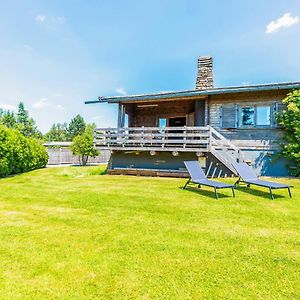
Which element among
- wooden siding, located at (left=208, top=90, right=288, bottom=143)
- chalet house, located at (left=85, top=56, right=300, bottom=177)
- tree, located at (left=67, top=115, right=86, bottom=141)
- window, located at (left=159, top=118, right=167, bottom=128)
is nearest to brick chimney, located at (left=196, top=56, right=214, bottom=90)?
chalet house, located at (left=85, top=56, right=300, bottom=177)

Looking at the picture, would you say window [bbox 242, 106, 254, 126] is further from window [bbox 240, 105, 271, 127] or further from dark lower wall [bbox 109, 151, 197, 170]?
dark lower wall [bbox 109, 151, 197, 170]

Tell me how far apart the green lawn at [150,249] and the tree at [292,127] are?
5.48 metres

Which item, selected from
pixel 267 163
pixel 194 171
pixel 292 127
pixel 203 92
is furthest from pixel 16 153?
pixel 292 127

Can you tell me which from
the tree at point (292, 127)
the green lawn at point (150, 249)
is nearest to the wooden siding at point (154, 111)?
the tree at point (292, 127)

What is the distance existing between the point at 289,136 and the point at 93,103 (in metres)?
11.4

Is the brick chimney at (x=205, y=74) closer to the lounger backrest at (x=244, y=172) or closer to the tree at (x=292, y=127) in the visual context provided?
the tree at (x=292, y=127)

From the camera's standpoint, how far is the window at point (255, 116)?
12406 mm

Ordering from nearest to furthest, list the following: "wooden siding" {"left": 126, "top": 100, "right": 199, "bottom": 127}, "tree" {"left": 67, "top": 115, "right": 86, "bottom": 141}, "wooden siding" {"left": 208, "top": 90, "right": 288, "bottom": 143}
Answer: "wooden siding" {"left": 208, "top": 90, "right": 288, "bottom": 143} → "wooden siding" {"left": 126, "top": 100, "right": 199, "bottom": 127} → "tree" {"left": 67, "top": 115, "right": 86, "bottom": 141}

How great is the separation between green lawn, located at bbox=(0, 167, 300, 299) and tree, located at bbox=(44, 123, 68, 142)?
82384mm

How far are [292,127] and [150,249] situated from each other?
10.7 metres

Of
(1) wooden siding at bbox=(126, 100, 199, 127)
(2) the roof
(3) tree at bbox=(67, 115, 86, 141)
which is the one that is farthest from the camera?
(3) tree at bbox=(67, 115, 86, 141)

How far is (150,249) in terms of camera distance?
3.55 metres

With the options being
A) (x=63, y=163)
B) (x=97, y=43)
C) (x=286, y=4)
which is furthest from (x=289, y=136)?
(x=63, y=163)

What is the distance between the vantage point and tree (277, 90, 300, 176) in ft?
36.1
